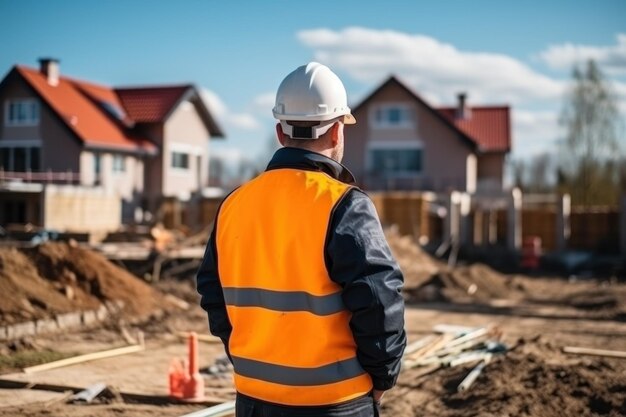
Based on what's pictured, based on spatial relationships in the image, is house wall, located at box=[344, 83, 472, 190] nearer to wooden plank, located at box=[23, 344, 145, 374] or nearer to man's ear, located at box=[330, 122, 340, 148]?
wooden plank, located at box=[23, 344, 145, 374]

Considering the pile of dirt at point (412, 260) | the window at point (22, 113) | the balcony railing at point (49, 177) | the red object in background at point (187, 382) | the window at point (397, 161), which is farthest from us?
the window at point (397, 161)

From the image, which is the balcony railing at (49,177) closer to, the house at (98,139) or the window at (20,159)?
the house at (98,139)

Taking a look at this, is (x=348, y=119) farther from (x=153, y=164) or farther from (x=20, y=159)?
(x=153, y=164)

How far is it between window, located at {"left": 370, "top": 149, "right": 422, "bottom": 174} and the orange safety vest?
3498cm

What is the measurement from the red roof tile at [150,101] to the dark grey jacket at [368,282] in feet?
109

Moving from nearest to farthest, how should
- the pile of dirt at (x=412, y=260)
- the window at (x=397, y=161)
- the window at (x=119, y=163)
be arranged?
the pile of dirt at (x=412, y=260) → the window at (x=119, y=163) → the window at (x=397, y=161)

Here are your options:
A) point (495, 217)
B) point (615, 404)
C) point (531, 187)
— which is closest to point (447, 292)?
point (615, 404)

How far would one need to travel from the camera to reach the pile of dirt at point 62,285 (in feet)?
36.3

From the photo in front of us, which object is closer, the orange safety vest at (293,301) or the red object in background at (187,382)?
the orange safety vest at (293,301)

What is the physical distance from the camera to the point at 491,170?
3959cm

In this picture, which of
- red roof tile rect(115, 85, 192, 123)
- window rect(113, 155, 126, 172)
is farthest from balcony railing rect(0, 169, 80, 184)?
red roof tile rect(115, 85, 192, 123)

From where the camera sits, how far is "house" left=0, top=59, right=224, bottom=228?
31.0m

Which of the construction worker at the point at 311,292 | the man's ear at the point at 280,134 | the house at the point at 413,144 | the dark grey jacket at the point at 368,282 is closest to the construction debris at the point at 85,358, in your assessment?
the construction worker at the point at 311,292

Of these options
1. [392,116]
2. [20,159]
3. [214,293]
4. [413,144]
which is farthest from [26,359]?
[392,116]
